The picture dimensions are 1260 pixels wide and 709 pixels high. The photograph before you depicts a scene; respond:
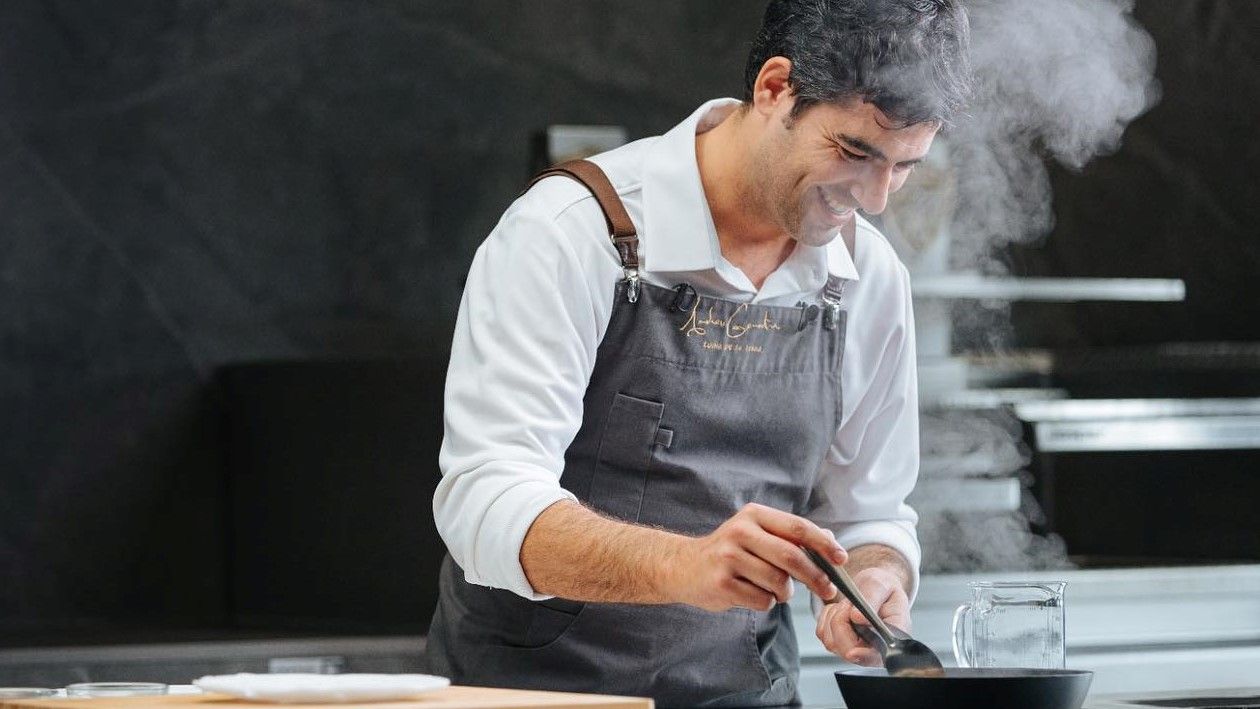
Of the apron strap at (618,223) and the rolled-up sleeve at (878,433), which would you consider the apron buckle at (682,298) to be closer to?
the apron strap at (618,223)

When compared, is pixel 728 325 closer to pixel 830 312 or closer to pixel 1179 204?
pixel 830 312

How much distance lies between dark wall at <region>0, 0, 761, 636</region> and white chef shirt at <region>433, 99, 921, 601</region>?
1115mm

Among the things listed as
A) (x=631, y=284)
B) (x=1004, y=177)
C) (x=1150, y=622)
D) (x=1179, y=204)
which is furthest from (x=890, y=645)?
(x=1179, y=204)

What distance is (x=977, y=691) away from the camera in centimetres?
127

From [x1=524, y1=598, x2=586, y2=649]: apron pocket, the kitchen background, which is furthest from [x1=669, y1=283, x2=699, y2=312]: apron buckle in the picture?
the kitchen background

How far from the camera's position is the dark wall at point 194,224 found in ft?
10.3

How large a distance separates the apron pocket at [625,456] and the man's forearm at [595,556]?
10.2 inches

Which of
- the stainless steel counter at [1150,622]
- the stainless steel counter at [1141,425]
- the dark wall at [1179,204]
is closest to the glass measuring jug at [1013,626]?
the stainless steel counter at [1150,622]

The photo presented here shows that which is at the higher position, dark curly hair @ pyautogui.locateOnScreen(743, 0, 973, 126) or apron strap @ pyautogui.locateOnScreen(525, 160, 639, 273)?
dark curly hair @ pyautogui.locateOnScreen(743, 0, 973, 126)

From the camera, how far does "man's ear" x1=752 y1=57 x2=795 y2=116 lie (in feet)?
5.94

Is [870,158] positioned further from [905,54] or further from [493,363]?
[493,363]

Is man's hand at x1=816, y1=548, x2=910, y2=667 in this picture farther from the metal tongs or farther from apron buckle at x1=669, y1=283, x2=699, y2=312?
apron buckle at x1=669, y1=283, x2=699, y2=312

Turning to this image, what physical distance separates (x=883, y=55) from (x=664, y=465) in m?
0.47

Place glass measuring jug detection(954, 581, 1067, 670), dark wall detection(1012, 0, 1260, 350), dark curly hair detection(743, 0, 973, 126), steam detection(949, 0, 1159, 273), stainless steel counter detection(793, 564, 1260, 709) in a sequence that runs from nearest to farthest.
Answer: glass measuring jug detection(954, 581, 1067, 670) < dark curly hair detection(743, 0, 973, 126) < steam detection(949, 0, 1159, 273) < stainless steel counter detection(793, 564, 1260, 709) < dark wall detection(1012, 0, 1260, 350)
